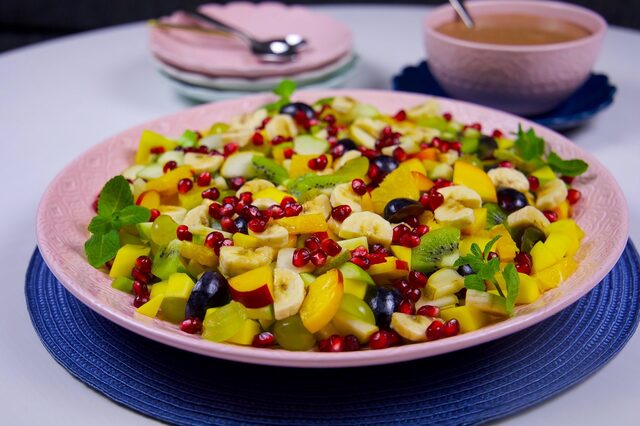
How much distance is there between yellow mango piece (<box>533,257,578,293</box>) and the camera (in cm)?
159

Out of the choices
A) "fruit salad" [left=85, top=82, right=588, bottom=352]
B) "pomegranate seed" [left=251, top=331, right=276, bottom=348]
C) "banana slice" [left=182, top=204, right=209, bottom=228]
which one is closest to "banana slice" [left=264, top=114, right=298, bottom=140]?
"fruit salad" [left=85, top=82, right=588, bottom=352]

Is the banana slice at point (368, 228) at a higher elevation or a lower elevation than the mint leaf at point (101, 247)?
higher

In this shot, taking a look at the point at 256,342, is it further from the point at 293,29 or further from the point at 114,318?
the point at 293,29

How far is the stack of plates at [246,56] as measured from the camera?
2.84 meters

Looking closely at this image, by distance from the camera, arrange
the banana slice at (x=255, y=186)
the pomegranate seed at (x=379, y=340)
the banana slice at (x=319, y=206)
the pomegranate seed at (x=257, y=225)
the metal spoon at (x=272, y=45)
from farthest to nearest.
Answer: the metal spoon at (x=272, y=45) → the banana slice at (x=255, y=186) → the banana slice at (x=319, y=206) → the pomegranate seed at (x=257, y=225) → the pomegranate seed at (x=379, y=340)

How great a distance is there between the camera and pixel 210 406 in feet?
4.70

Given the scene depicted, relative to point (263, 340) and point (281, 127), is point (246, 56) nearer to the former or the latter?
point (281, 127)

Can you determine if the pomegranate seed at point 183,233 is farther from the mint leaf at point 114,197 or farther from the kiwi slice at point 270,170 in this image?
the kiwi slice at point 270,170

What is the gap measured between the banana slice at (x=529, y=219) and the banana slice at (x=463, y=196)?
3.6 inches

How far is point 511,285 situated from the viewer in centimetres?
147

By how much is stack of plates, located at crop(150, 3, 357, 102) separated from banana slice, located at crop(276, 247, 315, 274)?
51.4 inches

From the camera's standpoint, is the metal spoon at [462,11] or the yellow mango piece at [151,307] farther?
the metal spoon at [462,11]

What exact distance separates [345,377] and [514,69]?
1.50m

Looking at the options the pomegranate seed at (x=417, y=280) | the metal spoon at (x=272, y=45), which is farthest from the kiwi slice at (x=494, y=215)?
the metal spoon at (x=272, y=45)
